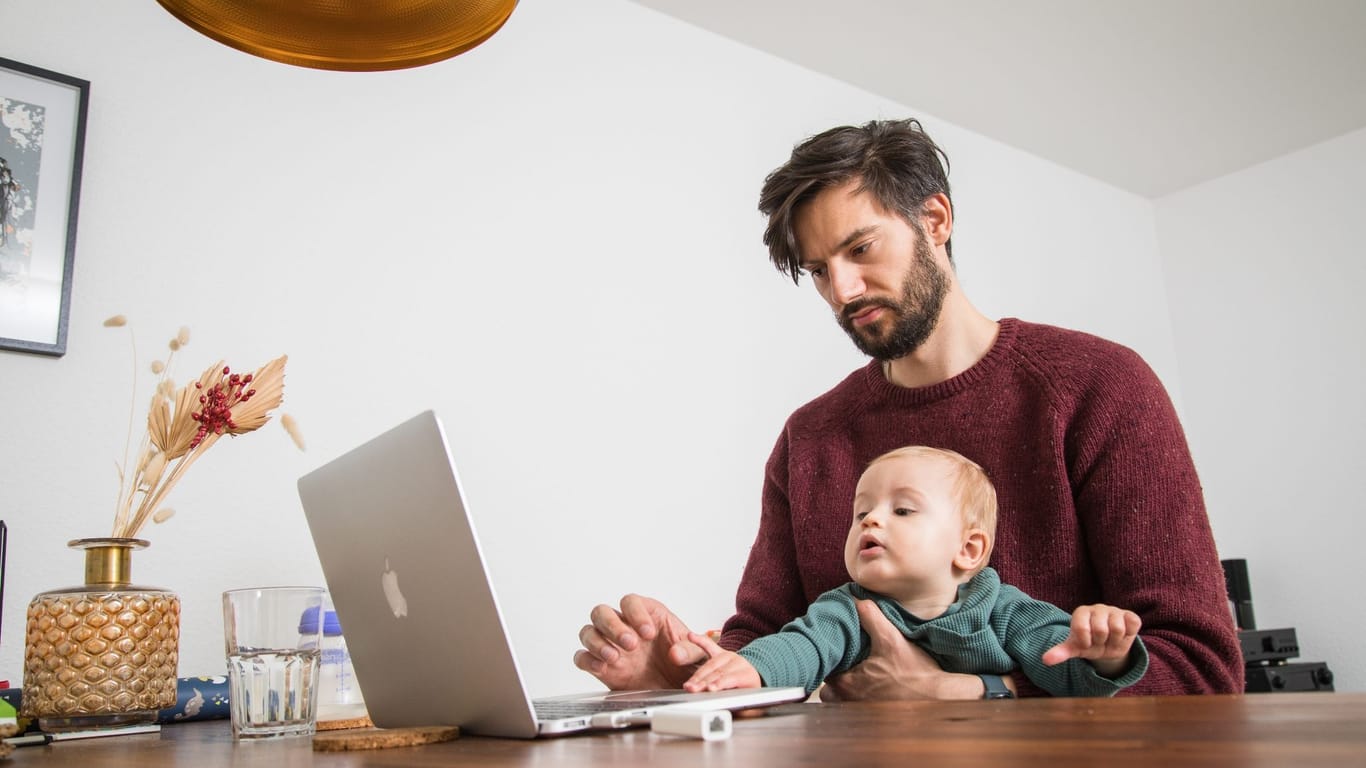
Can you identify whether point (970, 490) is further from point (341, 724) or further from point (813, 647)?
point (341, 724)

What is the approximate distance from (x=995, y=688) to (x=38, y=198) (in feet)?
6.25

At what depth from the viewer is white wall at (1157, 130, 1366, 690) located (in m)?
3.88

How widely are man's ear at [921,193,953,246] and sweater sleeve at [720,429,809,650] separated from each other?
0.42 metres

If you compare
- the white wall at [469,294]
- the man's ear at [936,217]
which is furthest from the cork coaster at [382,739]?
the white wall at [469,294]

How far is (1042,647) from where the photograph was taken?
1154 millimetres

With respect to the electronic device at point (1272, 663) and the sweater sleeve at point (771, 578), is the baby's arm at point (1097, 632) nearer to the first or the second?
the sweater sleeve at point (771, 578)

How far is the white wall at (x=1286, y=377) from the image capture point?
388cm

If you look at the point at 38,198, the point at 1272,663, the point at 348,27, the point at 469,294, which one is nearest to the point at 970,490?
the point at 348,27

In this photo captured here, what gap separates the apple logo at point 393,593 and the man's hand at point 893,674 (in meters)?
0.58

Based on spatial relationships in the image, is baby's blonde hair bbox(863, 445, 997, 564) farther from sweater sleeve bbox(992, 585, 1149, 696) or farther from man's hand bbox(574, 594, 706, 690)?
man's hand bbox(574, 594, 706, 690)

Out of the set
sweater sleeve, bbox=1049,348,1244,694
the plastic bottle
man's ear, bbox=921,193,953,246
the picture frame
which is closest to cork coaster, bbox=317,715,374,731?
the plastic bottle

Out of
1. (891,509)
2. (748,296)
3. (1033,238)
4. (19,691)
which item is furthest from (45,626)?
(1033,238)

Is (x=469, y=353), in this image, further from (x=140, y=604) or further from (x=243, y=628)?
(x=243, y=628)

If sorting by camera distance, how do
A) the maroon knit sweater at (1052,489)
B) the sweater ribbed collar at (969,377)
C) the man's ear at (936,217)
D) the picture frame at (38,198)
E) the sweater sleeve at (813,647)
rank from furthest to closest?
1. the picture frame at (38,198)
2. the man's ear at (936,217)
3. the sweater ribbed collar at (969,377)
4. the maroon knit sweater at (1052,489)
5. the sweater sleeve at (813,647)
